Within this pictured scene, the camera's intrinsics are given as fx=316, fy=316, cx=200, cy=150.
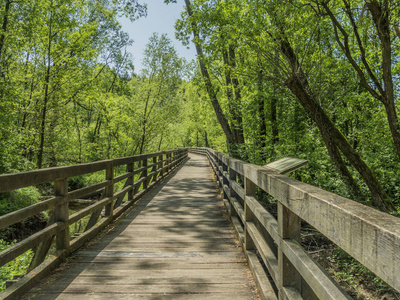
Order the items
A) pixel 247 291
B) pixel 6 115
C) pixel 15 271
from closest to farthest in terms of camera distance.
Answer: pixel 247 291
pixel 15 271
pixel 6 115

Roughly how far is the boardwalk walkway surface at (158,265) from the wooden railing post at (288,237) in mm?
852

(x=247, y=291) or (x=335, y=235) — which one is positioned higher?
(x=335, y=235)

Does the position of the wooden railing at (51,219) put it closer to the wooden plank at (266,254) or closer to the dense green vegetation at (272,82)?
the wooden plank at (266,254)

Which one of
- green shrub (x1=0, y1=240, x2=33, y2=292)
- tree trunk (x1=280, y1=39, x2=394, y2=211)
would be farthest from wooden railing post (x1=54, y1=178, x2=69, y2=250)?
tree trunk (x1=280, y1=39, x2=394, y2=211)

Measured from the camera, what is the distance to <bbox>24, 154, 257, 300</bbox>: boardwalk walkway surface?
299cm

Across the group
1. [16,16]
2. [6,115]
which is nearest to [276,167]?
[6,115]

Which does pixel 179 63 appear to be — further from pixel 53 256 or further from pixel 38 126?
pixel 53 256

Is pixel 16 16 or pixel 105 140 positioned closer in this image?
pixel 16 16

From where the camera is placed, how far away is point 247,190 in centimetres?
373

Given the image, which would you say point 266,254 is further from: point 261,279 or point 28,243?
point 28,243

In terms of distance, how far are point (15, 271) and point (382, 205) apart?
7.51m

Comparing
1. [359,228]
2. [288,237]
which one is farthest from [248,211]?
[359,228]

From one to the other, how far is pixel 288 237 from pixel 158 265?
1988mm

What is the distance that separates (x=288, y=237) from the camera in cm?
218
